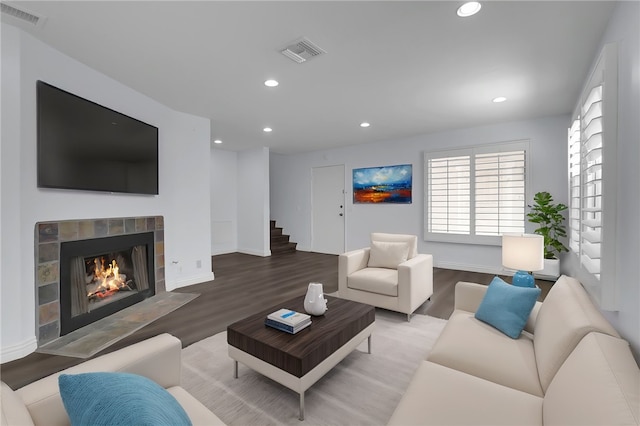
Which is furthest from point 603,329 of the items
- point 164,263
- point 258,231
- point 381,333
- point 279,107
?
point 258,231

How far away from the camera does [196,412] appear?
1.13 meters

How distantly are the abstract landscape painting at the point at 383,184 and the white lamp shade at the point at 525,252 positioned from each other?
11.2 ft

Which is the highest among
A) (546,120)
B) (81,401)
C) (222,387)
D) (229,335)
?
(546,120)

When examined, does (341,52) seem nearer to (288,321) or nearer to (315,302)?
(315,302)

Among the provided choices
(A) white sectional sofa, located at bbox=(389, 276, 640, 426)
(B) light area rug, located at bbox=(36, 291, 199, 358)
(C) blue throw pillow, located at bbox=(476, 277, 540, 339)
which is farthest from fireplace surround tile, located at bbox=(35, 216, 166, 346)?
(C) blue throw pillow, located at bbox=(476, 277, 540, 339)

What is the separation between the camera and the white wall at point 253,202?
6656mm

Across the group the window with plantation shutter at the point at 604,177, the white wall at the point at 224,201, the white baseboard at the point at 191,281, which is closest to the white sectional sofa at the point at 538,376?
the window with plantation shutter at the point at 604,177

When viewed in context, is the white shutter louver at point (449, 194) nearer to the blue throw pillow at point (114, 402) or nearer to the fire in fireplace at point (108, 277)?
the fire in fireplace at point (108, 277)

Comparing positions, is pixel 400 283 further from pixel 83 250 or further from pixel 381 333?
pixel 83 250

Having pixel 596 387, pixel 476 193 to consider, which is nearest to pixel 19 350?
pixel 596 387

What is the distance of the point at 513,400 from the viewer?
47.2 inches

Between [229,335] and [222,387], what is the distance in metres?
0.34

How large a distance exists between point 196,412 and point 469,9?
2774 mm

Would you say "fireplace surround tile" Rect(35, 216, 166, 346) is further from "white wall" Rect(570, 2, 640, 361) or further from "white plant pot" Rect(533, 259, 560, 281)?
"white plant pot" Rect(533, 259, 560, 281)
